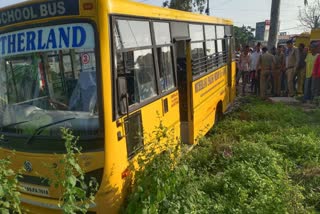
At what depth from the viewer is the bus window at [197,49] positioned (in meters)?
6.57

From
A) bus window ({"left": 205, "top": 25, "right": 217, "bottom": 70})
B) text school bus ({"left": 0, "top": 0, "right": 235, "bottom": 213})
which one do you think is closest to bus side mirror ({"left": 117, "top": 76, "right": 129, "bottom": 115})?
text school bus ({"left": 0, "top": 0, "right": 235, "bottom": 213})

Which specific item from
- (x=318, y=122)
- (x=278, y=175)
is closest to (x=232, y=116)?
(x=318, y=122)

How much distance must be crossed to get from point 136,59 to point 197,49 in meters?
2.84

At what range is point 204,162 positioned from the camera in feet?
19.2

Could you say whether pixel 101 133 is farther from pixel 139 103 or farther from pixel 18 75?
pixel 18 75

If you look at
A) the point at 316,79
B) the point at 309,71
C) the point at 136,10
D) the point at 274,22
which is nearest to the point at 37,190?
the point at 136,10

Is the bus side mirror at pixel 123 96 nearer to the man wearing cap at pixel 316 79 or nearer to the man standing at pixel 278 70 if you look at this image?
the man wearing cap at pixel 316 79

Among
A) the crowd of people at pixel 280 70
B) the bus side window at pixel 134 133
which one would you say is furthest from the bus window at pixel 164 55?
the crowd of people at pixel 280 70

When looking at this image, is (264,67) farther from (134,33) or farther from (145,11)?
(134,33)

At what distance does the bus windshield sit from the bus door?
2941 millimetres

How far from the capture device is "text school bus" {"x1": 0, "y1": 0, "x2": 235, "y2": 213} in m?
3.54

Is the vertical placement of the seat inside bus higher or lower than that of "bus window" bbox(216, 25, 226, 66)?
lower

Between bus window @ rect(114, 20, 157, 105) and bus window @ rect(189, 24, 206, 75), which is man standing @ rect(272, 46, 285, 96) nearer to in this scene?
bus window @ rect(189, 24, 206, 75)

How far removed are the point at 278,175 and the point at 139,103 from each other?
7.00 ft
